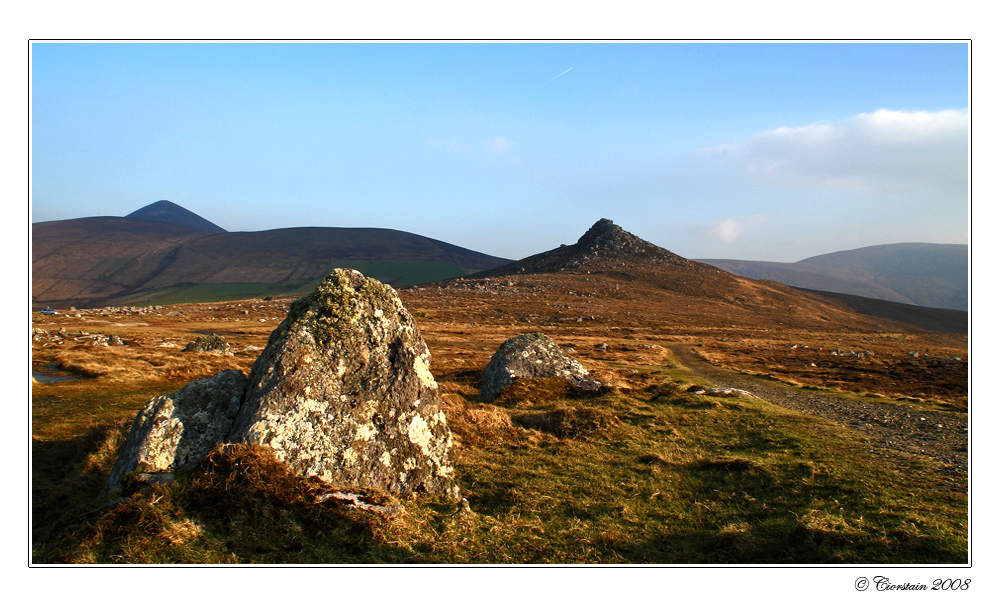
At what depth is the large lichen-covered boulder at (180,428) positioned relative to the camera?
762 centimetres

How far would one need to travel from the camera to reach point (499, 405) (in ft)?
54.7

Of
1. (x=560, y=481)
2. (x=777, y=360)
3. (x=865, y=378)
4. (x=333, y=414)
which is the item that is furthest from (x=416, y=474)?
(x=777, y=360)

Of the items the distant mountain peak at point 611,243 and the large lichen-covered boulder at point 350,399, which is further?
the distant mountain peak at point 611,243

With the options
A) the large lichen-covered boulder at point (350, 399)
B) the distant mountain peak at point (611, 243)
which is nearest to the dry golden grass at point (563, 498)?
the large lichen-covered boulder at point (350, 399)

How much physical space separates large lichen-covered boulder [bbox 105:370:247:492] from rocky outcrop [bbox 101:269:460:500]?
0.02 m

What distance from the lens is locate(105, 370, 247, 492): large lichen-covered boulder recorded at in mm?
7625

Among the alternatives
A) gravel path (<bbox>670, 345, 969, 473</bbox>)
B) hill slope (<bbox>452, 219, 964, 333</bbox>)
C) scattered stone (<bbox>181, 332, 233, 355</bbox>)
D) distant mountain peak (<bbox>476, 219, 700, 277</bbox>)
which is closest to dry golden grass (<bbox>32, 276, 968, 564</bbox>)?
gravel path (<bbox>670, 345, 969, 473</bbox>)

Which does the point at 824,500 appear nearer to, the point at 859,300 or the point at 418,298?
the point at 418,298

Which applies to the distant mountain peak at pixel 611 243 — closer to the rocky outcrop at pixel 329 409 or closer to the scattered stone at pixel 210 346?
the scattered stone at pixel 210 346

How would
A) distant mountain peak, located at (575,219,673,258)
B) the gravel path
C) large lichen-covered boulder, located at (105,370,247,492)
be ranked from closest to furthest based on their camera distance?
large lichen-covered boulder, located at (105,370,247,492), the gravel path, distant mountain peak, located at (575,219,673,258)

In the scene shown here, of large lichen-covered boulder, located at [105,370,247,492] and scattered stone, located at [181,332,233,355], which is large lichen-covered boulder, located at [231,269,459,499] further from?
scattered stone, located at [181,332,233,355]

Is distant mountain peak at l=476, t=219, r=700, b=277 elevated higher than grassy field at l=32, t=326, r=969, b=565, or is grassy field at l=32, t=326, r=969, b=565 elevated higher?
distant mountain peak at l=476, t=219, r=700, b=277

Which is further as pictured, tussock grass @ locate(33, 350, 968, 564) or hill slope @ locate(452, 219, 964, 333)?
hill slope @ locate(452, 219, 964, 333)

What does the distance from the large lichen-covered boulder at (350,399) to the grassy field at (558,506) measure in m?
0.58
